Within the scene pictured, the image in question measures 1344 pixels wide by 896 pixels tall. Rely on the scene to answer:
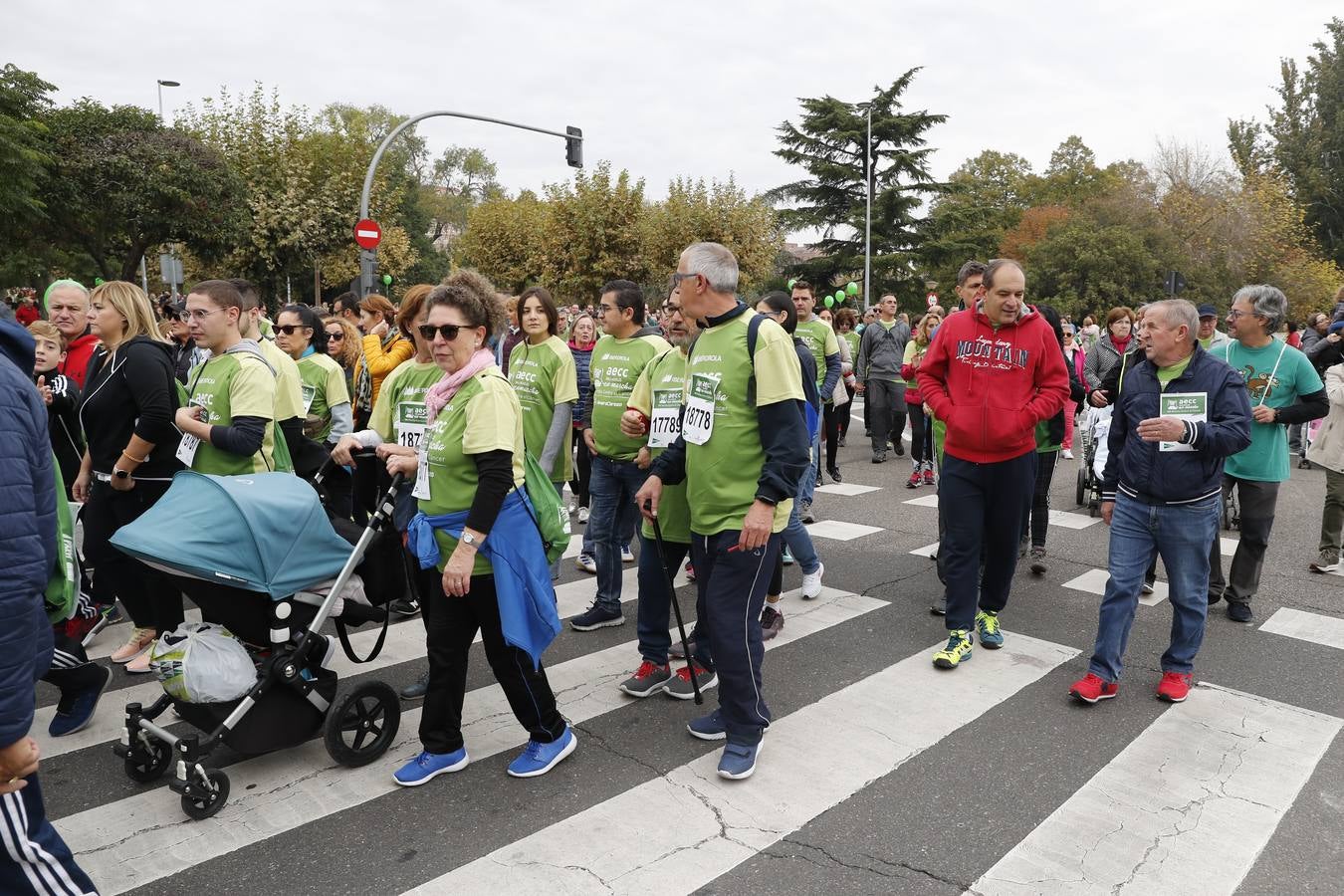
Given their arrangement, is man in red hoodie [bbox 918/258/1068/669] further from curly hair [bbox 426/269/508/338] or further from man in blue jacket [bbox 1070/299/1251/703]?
curly hair [bbox 426/269/508/338]

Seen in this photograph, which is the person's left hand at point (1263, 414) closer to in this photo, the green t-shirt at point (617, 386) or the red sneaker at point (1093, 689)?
the red sneaker at point (1093, 689)

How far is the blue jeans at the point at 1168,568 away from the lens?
179 inches

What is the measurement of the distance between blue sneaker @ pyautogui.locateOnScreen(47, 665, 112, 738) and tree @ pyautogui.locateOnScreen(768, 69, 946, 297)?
46921mm

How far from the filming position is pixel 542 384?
A: 574cm

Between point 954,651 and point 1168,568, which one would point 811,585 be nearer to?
point 954,651

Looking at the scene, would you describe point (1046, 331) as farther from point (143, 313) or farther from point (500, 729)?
point (143, 313)

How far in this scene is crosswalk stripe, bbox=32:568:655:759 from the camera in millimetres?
4230

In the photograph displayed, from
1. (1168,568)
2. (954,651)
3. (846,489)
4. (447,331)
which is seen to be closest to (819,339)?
(846,489)

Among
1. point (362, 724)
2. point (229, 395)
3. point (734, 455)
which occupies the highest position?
point (229, 395)

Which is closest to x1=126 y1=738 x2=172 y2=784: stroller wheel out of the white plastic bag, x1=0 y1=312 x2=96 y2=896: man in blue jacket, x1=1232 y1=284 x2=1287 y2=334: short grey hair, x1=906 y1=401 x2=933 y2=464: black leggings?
the white plastic bag

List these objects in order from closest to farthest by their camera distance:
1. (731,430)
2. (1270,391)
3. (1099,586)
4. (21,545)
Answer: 1. (21,545)
2. (731,430)
3. (1270,391)
4. (1099,586)

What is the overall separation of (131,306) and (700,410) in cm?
307

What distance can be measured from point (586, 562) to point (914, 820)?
3.98 meters

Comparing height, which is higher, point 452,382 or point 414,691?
point 452,382
